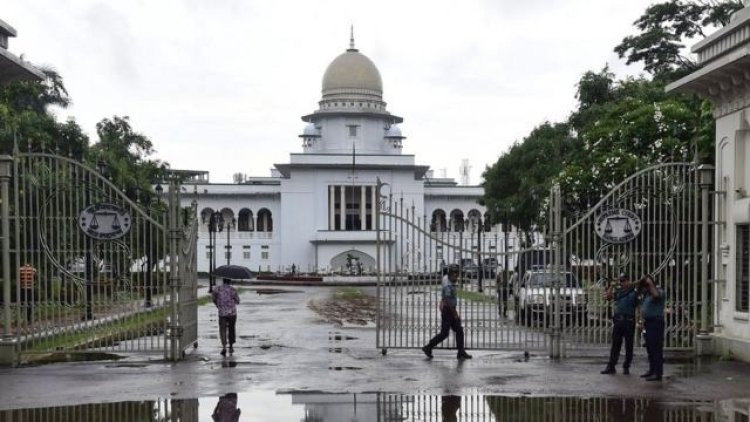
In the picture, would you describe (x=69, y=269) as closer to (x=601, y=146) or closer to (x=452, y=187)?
(x=601, y=146)

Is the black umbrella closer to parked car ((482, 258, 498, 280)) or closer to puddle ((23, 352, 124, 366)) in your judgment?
puddle ((23, 352, 124, 366))

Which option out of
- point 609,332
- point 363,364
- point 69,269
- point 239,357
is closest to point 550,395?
point 363,364

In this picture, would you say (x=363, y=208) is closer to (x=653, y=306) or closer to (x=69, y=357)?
(x=69, y=357)

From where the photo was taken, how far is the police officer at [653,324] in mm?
13102

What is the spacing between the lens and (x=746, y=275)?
49.4 feet

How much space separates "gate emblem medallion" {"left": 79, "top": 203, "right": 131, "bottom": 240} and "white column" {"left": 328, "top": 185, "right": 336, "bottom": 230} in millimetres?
61222

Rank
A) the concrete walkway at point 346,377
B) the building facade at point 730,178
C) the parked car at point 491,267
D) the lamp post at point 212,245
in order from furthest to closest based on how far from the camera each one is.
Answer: the lamp post at point 212,245, the parked car at point 491,267, the building facade at point 730,178, the concrete walkway at point 346,377

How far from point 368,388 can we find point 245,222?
71839 millimetres

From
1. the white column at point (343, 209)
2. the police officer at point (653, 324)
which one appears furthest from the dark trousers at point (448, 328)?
the white column at point (343, 209)

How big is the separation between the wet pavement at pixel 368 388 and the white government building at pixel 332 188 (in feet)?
192

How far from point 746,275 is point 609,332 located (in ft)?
8.61

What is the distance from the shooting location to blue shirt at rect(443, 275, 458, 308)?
15.5 metres


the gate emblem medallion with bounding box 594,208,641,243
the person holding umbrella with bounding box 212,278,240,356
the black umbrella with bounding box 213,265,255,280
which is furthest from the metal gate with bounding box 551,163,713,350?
the black umbrella with bounding box 213,265,255,280

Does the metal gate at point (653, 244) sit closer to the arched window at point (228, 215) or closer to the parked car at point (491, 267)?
the parked car at point (491, 267)
